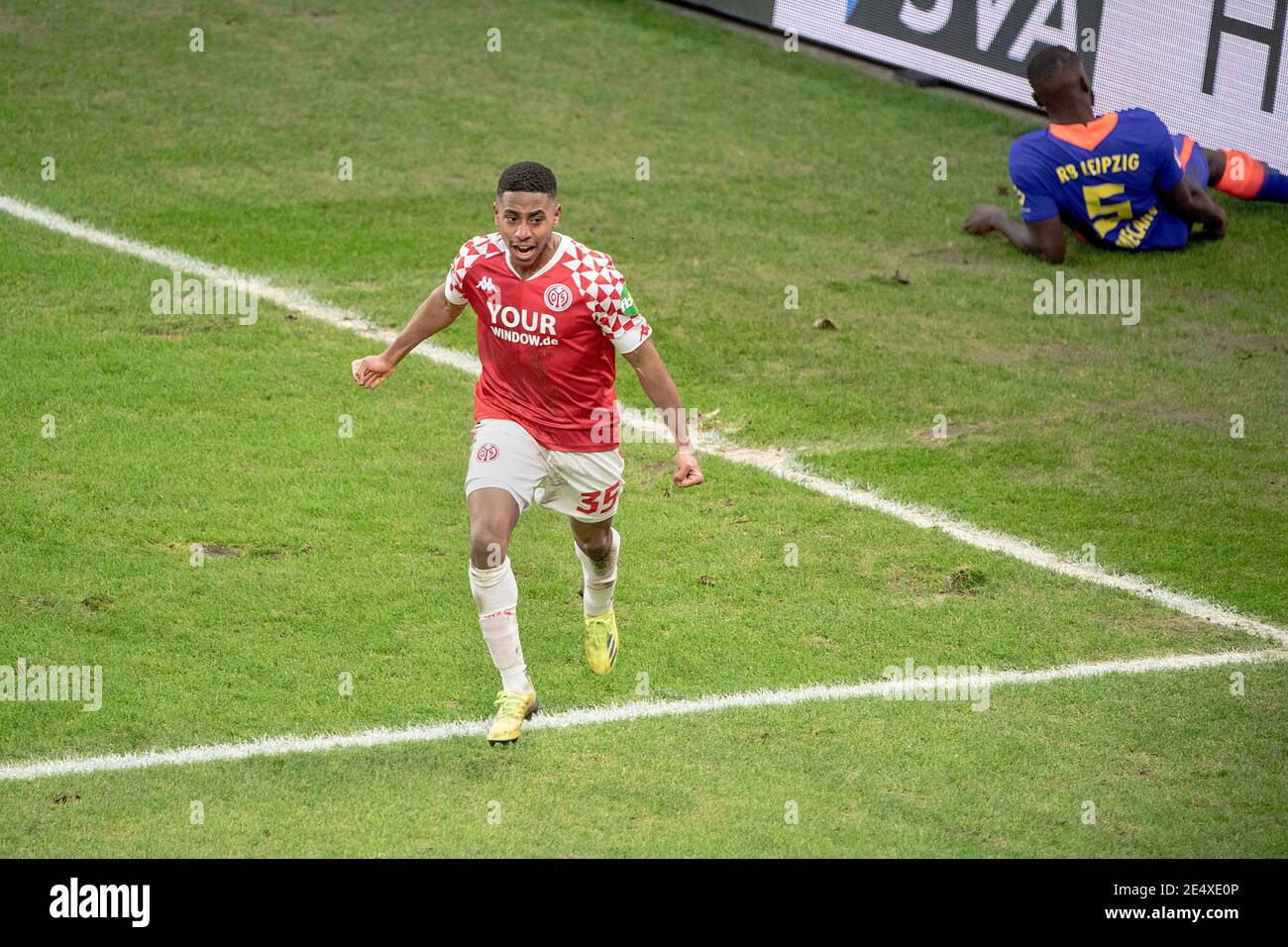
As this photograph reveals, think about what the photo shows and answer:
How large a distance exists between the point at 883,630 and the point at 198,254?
6.96m

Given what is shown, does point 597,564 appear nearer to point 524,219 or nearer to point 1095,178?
point 524,219

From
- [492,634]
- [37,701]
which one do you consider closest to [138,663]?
[37,701]

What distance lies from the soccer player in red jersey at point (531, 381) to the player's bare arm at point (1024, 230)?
6.75 m

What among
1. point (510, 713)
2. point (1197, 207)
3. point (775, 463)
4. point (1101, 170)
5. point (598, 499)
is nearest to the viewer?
point (510, 713)

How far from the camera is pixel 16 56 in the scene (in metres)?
16.2

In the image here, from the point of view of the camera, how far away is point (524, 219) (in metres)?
6.92

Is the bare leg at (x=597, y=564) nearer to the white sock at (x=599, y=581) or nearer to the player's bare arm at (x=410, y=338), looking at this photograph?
the white sock at (x=599, y=581)

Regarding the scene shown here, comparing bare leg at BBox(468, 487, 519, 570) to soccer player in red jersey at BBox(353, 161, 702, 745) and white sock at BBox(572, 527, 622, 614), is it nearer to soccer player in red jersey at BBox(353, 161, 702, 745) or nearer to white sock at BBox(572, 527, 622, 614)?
soccer player in red jersey at BBox(353, 161, 702, 745)

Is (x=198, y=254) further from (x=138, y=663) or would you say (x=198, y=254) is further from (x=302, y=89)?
(x=138, y=663)

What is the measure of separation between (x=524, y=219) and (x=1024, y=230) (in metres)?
7.53

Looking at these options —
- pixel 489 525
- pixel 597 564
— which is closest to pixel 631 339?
pixel 489 525

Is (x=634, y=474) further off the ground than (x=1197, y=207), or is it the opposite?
(x=1197, y=207)

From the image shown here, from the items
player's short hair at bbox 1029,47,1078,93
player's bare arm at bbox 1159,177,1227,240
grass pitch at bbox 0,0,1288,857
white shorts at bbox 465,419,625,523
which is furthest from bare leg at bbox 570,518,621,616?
player's bare arm at bbox 1159,177,1227,240

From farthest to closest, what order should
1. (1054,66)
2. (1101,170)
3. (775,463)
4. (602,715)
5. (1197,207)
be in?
(1197,207)
(1101,170)
(1054,66)
(775,463)
(602,715)
